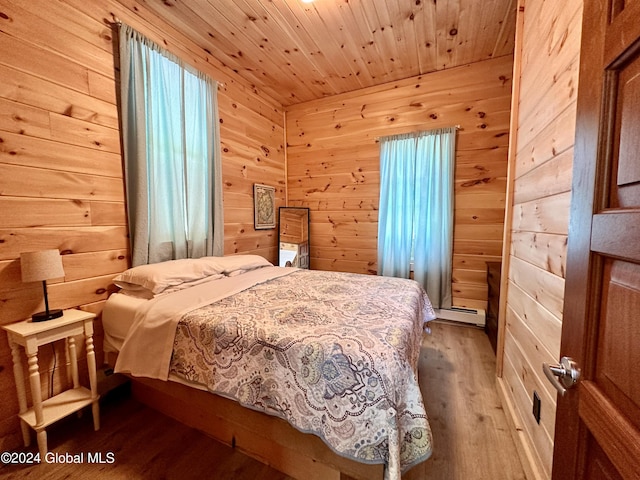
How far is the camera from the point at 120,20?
1.92 m

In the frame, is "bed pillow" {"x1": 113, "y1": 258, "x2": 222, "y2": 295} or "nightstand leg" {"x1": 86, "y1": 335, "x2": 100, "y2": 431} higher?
"bed pillow" {"x1": 113, "y1": 258, "x2": 222, "y2": 295}

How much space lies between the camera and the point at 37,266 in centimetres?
140

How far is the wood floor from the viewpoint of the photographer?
4.35ft

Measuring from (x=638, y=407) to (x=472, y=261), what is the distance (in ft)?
9.48

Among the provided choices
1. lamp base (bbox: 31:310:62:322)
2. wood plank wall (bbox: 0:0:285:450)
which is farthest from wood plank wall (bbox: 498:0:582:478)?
Result: wood plank wall (bbox: 0:0:285:450)

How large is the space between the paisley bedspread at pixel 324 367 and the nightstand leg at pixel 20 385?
34.2 inches

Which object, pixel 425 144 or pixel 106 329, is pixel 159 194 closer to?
pixel 106 329

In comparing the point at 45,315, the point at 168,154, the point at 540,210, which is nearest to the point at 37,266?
the point at 45,315

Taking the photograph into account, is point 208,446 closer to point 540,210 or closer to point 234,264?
point 234,264

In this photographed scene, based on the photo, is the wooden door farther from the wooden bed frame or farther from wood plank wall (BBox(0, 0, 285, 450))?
wood plank wall (BBox(0, 0, 285, 450))

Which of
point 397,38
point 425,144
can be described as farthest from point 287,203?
point 397,38

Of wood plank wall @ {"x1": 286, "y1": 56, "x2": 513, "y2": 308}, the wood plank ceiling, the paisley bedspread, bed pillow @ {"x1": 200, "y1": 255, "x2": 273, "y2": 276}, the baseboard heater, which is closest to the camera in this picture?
the paisley bedspread

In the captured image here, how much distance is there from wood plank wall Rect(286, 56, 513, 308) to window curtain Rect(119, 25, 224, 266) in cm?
146

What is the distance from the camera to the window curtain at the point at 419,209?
3041mm
